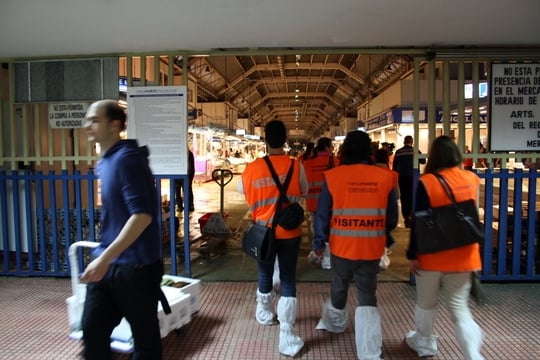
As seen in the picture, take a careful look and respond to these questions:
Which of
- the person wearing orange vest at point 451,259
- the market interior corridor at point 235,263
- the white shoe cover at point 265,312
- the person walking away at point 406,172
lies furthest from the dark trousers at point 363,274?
the person walking away at point 406,172

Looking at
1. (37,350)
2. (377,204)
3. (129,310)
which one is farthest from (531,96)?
(37,350)

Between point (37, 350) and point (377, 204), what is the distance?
2.73 m

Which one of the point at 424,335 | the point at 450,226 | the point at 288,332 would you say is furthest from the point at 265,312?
the point at 450,226

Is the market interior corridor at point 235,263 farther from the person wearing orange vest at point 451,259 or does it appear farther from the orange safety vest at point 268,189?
the person wearing orange vest at point 451,259

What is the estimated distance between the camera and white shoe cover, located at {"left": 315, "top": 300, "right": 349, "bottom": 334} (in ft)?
11.5

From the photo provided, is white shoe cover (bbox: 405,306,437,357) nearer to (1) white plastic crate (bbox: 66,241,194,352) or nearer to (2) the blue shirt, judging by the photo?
(1) white plastic crate (bbox: 66,241,194,352)

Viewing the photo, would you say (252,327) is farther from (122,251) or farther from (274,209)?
(122,251)

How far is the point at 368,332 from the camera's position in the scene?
2902 millimetres

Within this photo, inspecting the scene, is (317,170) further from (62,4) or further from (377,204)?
(62,4)

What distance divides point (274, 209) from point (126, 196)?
142 cm

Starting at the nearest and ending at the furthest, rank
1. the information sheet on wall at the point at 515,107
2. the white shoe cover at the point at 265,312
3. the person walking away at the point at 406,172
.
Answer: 1. the white shoe cover at the point at 265,312
2. the information sheet on wall at the point at 515,107
3. the person walking away at the point at 406,172

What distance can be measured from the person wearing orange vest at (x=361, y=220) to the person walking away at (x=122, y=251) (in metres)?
1.23

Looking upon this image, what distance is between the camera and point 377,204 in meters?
2.87

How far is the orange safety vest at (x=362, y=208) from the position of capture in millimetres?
2861
